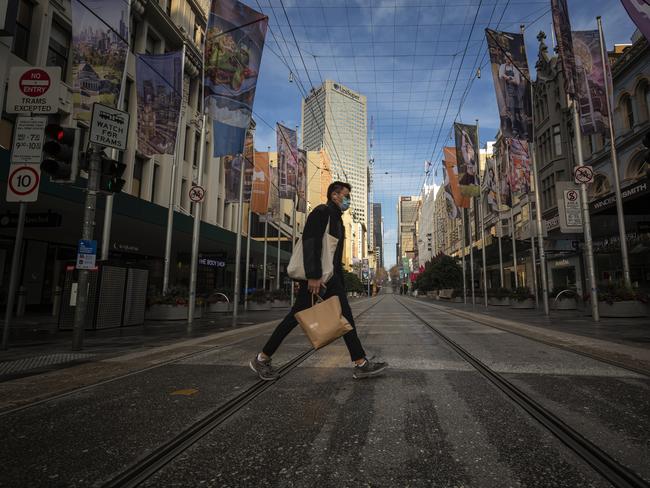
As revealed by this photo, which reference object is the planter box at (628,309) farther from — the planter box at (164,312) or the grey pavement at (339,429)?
the planter box at (164,312)

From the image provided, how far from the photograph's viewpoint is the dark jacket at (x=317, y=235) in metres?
3.88

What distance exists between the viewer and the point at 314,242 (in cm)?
392

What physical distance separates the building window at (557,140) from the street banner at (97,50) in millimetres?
34496

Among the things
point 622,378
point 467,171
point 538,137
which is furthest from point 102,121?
point 538,137

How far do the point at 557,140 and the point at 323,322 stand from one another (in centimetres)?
3801

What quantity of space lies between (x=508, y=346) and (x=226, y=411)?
17.5 feet

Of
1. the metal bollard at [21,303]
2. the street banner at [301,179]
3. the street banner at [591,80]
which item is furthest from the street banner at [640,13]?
the metal bollard at [21,303]

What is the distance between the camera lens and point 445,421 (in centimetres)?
283

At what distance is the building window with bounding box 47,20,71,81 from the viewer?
648 inches

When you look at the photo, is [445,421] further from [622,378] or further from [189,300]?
[189,300]

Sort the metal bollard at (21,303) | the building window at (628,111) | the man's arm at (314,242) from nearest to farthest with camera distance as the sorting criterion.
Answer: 1. the man's arm at (314,242)
2. the metal bollard at (21,303)
3. the building window at (628,111)

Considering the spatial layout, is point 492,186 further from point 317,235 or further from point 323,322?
point 323,322

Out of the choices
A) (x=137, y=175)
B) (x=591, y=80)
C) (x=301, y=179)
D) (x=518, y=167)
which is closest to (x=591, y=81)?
(x=591, y=80)

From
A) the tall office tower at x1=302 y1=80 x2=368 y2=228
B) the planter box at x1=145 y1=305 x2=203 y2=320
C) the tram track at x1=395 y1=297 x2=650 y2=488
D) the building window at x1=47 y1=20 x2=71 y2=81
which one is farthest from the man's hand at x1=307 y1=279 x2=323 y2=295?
the tall office tower at x1=302 y1=80 x2=368 y2=228
